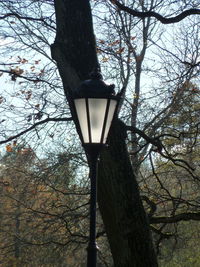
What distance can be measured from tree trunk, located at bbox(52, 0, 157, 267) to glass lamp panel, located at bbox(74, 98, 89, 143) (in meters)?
0.62

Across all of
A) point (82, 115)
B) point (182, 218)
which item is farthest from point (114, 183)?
point (182, 218)

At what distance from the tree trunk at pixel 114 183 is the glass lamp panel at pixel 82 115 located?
2.03 feet

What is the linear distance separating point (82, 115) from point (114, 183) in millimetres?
1144

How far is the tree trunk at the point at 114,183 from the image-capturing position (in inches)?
140

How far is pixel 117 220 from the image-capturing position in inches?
142

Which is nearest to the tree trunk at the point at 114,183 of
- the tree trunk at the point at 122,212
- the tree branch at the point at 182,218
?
the tree trunk at the point at 122,212

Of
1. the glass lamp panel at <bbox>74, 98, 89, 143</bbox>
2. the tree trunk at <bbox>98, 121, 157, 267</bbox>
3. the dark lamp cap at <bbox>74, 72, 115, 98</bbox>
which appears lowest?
the tree trunk at <bbox>98, 121, 157, 267</bbox>

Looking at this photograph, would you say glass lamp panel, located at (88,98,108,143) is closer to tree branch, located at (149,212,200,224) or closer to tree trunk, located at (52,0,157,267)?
tree trunk, located at (52,0,157,267)

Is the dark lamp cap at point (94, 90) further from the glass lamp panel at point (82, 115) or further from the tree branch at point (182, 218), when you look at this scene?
the tree branch at point (182, 218)

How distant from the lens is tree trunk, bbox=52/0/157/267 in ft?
11.7

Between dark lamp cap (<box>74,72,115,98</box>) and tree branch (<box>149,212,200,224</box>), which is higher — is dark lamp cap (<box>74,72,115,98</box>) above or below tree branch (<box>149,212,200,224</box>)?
above

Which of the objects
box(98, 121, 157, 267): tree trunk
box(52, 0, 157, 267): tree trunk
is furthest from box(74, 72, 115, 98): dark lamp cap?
box(98, 121, 157, 267): tree trunk

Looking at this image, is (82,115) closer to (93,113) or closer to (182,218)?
(93,113)

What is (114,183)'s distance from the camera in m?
3.66
